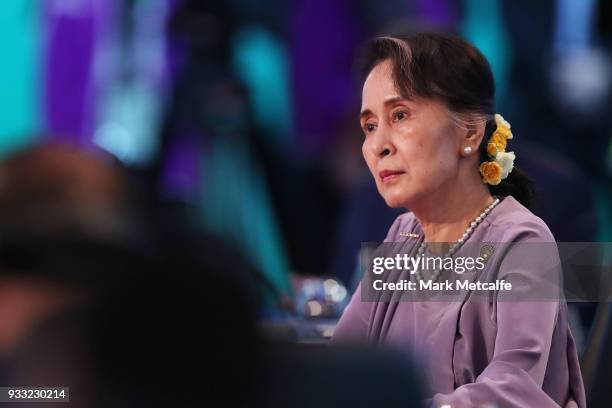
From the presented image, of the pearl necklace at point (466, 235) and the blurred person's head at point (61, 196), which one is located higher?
the pearl necklace at point (466, 235)

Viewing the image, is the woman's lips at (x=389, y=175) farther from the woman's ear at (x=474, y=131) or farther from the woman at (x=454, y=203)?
the woman's ear at (x=474, y=131)

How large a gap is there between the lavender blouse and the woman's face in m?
0.13

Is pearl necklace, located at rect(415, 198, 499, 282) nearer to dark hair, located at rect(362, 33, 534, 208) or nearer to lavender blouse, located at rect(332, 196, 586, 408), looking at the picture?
lavender blouse, located at rect(332, 196, 586, 408)

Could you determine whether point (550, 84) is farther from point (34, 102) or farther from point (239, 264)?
point (239, 264)

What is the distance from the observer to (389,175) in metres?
2.07

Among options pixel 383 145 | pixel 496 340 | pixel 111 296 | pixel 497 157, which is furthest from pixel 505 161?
pixel 111 296

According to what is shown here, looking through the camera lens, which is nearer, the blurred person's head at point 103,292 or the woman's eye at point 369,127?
the blurred person's head at point 103,292

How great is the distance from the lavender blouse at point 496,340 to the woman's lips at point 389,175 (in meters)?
0.18

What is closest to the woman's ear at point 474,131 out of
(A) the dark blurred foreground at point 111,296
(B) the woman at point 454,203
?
(B) the woman at point 454,203

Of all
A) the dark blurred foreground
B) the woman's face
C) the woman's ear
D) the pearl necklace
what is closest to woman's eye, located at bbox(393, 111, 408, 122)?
the woman's face

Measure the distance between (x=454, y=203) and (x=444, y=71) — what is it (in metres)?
0.25

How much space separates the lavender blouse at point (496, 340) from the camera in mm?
1796

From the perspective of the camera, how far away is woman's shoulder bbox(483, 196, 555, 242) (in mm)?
1935

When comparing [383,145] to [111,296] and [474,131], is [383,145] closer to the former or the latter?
[474,131]
